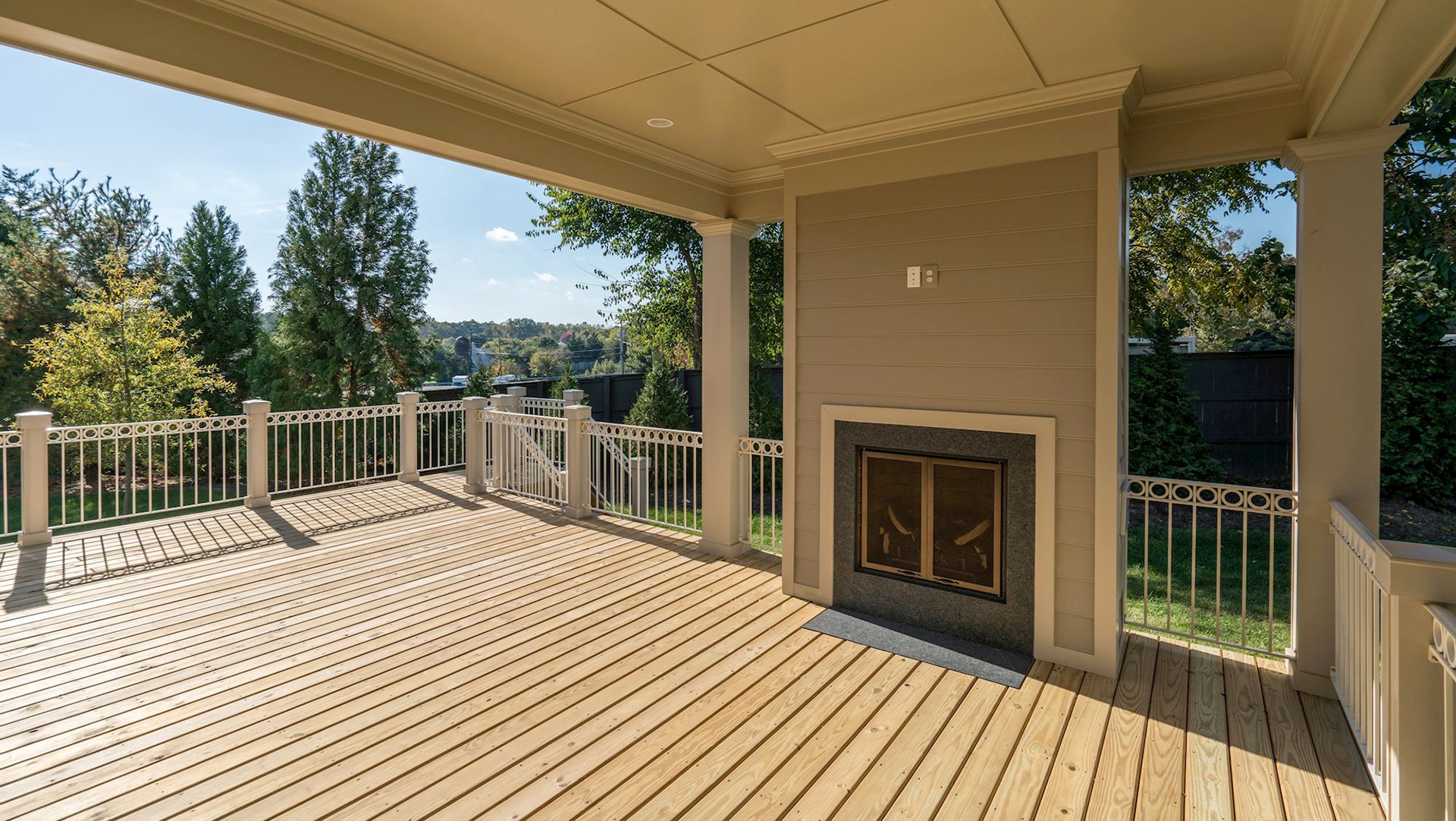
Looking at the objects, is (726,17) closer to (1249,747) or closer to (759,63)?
(759,63)

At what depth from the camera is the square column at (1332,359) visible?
2.81 m

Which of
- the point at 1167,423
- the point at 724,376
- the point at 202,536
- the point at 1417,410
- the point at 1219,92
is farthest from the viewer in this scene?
the point at 1167,423

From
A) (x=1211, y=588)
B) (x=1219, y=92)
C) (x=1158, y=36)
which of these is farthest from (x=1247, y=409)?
(x=1158, y=36)

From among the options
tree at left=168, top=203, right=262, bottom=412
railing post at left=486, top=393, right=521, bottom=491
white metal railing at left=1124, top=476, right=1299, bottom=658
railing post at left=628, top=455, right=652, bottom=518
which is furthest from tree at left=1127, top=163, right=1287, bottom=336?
tree at left=168, top=203, right=262, bottom=412

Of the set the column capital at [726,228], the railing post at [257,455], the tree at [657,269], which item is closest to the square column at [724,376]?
the column capital at [726,228]

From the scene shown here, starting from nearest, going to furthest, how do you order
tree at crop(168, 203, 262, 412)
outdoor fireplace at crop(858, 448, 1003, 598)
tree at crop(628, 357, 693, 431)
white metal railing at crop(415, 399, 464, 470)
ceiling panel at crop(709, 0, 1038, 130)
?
ceiling panel at crop(709, 0, 1038, 130) → outdoor fireplace at crop(858, 448, 1003, 598) → white metal railing at crop(415, 399, 464, 470) → tree at crop(628, 357, 693, 431) → tree at crop(168, 203, 262, 412)

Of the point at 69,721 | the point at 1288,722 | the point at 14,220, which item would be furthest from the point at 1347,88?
the point at 14,220

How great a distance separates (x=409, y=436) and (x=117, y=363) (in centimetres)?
552

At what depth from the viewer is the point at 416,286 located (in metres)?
12.1

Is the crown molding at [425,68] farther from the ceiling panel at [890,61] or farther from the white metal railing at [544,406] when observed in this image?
the white metal railing at [544,406]

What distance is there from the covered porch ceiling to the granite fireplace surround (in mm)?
1657

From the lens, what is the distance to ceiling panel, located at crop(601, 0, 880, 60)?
239cm

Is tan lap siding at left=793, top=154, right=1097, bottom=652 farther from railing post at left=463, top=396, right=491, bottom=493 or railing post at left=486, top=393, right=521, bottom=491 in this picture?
railing post at left=463, top=396, right=491, bottom=493

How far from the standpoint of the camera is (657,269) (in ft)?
Result: 33.0
